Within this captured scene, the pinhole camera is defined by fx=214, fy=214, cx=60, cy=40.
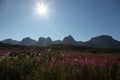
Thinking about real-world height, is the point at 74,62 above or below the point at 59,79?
above

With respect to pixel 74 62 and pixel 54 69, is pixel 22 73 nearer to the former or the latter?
pixel 54 69

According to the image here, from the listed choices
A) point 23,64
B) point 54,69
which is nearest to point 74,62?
point 54,69

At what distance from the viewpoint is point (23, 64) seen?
1007cm

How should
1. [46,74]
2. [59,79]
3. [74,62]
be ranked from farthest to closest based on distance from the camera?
1. [74,62]
2. [46,74]
3. [59,79]

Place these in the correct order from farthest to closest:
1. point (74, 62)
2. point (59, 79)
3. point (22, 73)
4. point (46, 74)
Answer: point (74, 62) < point (22, 73) < point (46, 74) < point (59, 79)

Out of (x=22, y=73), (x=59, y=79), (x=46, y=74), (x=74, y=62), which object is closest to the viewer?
(x=59, y=79)

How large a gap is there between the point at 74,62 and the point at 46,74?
2.01 metres

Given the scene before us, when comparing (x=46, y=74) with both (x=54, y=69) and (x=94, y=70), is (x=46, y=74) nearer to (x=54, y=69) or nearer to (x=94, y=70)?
(x=54, y=69)

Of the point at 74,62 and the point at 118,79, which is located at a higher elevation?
the point at 74,62

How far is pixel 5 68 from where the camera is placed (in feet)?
30.3

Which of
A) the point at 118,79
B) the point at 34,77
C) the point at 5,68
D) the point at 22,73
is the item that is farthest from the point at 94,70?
the point at 5,68

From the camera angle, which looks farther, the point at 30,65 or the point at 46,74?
the point at 30,65

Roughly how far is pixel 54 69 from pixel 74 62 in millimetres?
1628

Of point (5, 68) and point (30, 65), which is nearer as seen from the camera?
point (5, 68)
